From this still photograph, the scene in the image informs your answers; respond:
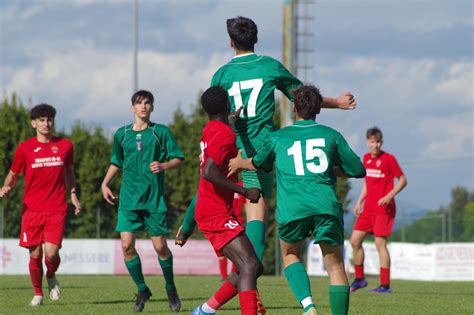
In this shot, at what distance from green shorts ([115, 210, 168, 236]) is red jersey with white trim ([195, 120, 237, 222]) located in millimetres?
3187

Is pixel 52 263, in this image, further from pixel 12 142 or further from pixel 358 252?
pixel 12 142

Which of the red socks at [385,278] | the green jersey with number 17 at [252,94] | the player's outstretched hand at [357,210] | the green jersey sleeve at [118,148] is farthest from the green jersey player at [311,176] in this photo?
the player's outstretched hand at [357,210]

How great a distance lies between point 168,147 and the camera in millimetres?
11625

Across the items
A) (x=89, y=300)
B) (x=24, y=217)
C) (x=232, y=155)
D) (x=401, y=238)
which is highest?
(x=232, y=155)

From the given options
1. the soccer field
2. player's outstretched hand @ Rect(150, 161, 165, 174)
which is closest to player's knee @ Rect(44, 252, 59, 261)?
the soccer field

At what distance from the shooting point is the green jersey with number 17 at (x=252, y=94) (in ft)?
30.6

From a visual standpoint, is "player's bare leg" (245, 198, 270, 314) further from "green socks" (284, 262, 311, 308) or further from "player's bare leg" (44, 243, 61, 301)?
"player's bare leg" (44, 243, 61, 301)

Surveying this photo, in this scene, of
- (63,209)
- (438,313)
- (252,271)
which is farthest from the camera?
(63,209)

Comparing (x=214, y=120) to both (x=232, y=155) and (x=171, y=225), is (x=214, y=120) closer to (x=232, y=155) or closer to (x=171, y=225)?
(x=232, y=155)

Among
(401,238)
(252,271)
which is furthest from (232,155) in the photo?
(401,238)

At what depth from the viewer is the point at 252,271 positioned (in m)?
8.08

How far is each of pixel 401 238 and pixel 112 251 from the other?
1025 centimetres

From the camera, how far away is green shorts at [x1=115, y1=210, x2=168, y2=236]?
452 inches

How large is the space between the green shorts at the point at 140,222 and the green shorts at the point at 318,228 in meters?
3.24
